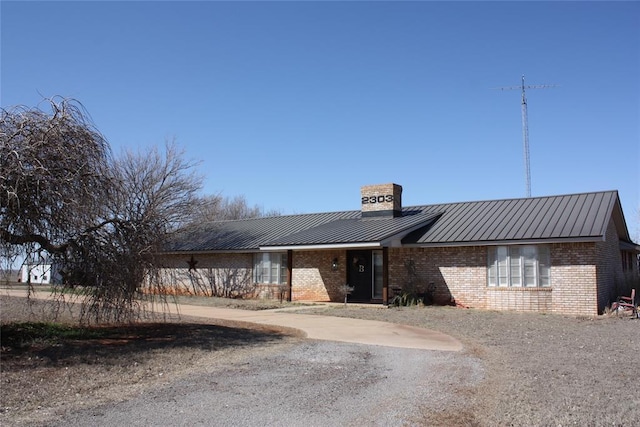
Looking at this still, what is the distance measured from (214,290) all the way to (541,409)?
21359mm

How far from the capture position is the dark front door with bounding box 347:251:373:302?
71.4 feet

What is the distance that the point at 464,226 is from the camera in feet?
67.8

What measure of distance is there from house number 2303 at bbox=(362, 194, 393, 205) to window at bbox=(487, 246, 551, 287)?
5.82m

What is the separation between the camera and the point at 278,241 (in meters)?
23.0

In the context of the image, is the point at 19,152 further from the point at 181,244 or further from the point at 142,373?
the point at 181,244

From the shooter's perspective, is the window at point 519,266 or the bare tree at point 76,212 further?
the window at point 519,266

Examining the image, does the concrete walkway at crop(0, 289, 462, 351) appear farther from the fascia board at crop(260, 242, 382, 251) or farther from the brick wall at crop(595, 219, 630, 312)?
the brick wall at crop(595, 219, 630, 312)

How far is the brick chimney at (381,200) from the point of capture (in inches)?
936

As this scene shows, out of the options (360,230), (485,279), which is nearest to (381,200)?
(360,230)

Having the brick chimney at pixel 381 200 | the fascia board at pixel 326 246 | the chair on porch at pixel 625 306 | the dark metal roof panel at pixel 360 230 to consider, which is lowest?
the chair on porch at pixel 625 306

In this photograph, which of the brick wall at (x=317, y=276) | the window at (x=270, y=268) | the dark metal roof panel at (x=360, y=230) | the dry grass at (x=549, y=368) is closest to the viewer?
the dry grass at (x=549, y=368)

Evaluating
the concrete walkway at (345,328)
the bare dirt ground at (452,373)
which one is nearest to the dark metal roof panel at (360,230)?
the concrete walkway at (345,328)

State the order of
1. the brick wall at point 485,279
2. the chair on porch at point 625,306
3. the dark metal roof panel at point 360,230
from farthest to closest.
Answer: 1. the dark metal roof panel at point 360,230
2. the brick wall at point 485,279
3. the chair on porch at point 625,306

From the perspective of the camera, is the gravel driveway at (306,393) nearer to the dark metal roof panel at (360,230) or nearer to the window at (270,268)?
the dark metal roof panel at (360,230)
